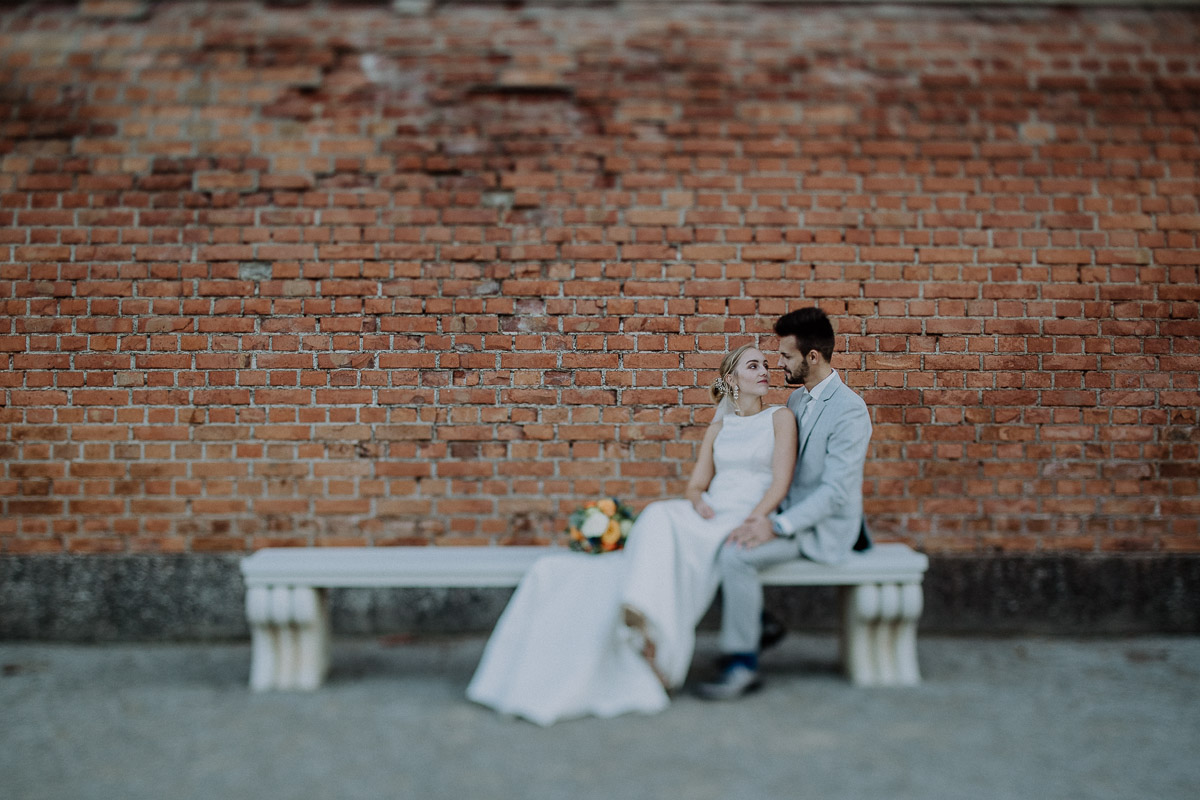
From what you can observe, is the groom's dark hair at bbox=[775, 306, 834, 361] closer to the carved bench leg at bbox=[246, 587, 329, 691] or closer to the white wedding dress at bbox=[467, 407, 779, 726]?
the white wedding dress at bbox=[467, 407, 779, 726]

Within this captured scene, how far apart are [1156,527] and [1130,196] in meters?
1.87

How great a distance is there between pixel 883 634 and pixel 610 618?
128cm

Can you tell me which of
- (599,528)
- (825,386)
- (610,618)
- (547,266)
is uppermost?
(547,266)

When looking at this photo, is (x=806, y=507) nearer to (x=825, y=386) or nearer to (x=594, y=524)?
(x=825, y=386)

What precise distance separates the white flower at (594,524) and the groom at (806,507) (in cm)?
56

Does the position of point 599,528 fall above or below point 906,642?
above

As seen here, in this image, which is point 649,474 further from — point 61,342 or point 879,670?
point 61,342

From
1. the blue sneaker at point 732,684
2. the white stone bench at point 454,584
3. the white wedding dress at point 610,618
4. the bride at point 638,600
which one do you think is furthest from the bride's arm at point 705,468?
the blue sneaker at point 732,684

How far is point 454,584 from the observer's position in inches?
140

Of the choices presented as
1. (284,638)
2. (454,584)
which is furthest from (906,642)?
(284,638)

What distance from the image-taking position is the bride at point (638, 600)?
325 centimetres

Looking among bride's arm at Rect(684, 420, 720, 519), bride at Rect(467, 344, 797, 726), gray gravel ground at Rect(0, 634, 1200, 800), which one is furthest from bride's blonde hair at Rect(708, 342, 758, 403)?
gray gravel ground at Rect(0, 634, 1200, 800)

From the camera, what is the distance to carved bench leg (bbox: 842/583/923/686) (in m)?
3.55

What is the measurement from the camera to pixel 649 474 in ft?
14.4
